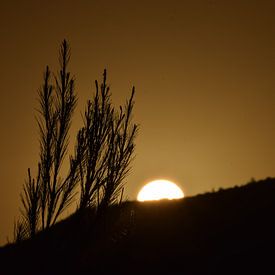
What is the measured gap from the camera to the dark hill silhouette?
517 centimetres

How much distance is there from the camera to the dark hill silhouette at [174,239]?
5.17 metres

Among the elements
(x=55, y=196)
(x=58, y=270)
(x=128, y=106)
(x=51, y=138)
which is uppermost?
(x=128, y=106)

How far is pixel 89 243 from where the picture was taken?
520 centimetres

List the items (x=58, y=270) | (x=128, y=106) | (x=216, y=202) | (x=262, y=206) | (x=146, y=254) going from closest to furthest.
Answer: (x=58, y=270) < (x=128, y=106) < (x=146, y=254) < (x=262, y=206) < (x=216, y=202)

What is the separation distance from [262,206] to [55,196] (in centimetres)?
1445

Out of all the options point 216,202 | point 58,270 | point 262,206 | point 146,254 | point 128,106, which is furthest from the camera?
point 216,202

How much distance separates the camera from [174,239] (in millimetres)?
17344

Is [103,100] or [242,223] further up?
[103,100]

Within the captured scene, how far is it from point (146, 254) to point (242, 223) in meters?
4.18

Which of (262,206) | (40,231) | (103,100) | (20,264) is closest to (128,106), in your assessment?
(103,100)

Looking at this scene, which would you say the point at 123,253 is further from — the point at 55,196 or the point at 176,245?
the point at 176,245

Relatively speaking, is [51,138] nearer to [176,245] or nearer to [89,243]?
[89,243]

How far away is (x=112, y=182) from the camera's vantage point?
5.34 m

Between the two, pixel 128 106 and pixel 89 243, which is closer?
pixel 89 243
